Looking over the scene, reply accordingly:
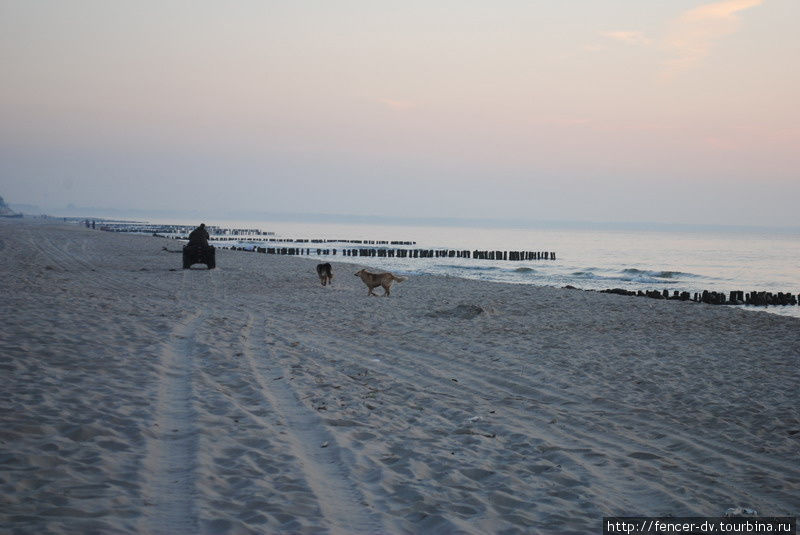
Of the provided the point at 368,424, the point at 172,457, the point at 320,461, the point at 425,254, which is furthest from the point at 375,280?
the point at 425,254

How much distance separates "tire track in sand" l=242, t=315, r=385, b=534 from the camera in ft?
10.9

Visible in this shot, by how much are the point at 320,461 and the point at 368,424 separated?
97 cm

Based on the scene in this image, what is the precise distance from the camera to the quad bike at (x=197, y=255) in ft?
69.0

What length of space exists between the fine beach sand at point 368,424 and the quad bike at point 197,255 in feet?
33.9

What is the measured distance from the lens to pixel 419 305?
14359 mm

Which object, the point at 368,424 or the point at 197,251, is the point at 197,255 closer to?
the point at 197,251

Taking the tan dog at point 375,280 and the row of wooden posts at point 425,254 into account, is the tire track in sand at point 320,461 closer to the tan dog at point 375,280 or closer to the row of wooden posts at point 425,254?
the tan dog at point 375,280

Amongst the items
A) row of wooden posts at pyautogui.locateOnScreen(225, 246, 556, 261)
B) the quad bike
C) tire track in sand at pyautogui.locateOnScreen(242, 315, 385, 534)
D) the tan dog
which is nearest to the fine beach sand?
tire track in sand at pyautogui.locateOnScreen(242, 315, 385, 534)

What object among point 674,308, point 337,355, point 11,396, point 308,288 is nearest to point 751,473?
point 337,355

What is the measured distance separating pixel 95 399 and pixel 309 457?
2076 mm

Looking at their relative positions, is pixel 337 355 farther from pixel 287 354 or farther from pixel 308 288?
pixel 308 288

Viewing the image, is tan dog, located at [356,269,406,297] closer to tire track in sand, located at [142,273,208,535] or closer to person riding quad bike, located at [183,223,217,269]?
person riding quad bike, located at [183,223,217,269]

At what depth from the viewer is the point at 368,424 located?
5.07 metres

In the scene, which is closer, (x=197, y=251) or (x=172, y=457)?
(x=172, y=457)
